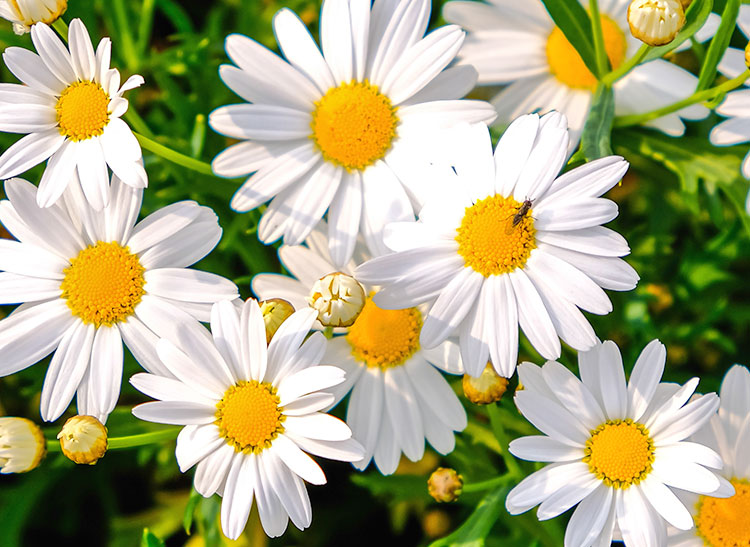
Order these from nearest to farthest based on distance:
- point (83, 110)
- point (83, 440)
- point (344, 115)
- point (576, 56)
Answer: point (83, 440) → point (83, 110) → point (344, 115) → point (576, 56)

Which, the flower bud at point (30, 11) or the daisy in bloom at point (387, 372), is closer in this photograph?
the flower bud at point (30, 11)

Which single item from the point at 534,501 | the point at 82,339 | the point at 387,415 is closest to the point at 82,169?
the point at 82,339

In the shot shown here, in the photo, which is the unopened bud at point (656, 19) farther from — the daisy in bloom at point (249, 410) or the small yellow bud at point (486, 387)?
the daisy in bloom at point (249, 410)


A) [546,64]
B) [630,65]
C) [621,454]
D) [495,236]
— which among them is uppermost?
[546,64]

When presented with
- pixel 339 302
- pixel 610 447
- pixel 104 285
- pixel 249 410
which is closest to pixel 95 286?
pixel 104 285

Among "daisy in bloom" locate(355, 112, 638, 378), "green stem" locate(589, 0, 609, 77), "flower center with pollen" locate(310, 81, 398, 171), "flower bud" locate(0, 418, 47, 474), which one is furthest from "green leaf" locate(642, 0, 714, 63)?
"flower bud" locate(0, 418, 47, 474)

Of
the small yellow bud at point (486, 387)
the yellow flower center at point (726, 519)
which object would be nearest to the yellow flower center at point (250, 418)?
the small yellow bud at point (486, 387)

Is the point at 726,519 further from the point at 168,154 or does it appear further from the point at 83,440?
the point at 168,154
